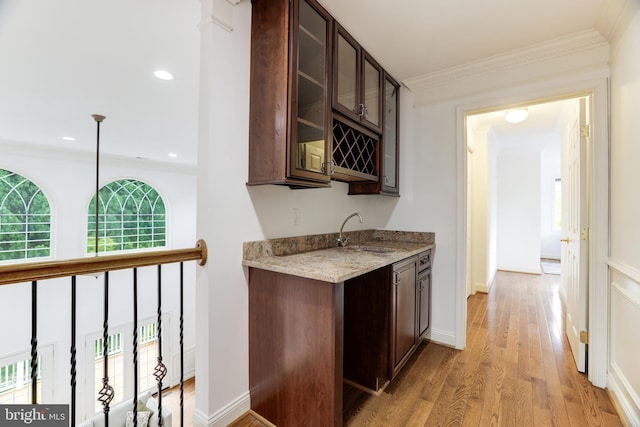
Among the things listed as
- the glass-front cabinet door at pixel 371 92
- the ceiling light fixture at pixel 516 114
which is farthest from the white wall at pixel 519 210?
the glass-front cabinet door at pixel 371 92

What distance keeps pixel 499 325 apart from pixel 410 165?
1984 mm

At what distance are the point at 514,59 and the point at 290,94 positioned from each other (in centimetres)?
198

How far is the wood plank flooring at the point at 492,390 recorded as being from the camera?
162 cm

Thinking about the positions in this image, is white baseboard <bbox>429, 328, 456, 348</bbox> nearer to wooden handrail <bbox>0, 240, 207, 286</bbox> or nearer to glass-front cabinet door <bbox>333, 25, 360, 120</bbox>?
glass-front cabinet door <bbox>333, 25, 360, 120</bbox>

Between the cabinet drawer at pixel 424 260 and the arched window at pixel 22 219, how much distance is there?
5.83 metres

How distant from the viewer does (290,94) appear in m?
1.50

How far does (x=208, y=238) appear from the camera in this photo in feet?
4.89

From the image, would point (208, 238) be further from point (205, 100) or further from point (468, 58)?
point (468, 58)

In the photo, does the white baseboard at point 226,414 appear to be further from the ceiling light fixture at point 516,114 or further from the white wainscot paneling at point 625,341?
the ceiling light fixture at point 516,114

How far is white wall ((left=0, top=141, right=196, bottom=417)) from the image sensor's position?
432cm

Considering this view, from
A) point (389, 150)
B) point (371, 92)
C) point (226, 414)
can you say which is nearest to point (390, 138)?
point (389, 150)

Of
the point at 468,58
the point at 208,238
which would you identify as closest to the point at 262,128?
the point at 208,238

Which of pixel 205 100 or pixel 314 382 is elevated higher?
pixel 205 100

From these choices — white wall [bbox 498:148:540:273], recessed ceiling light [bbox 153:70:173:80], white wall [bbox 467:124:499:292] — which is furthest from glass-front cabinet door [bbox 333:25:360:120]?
white wall [bbox 498:148:540:273]
